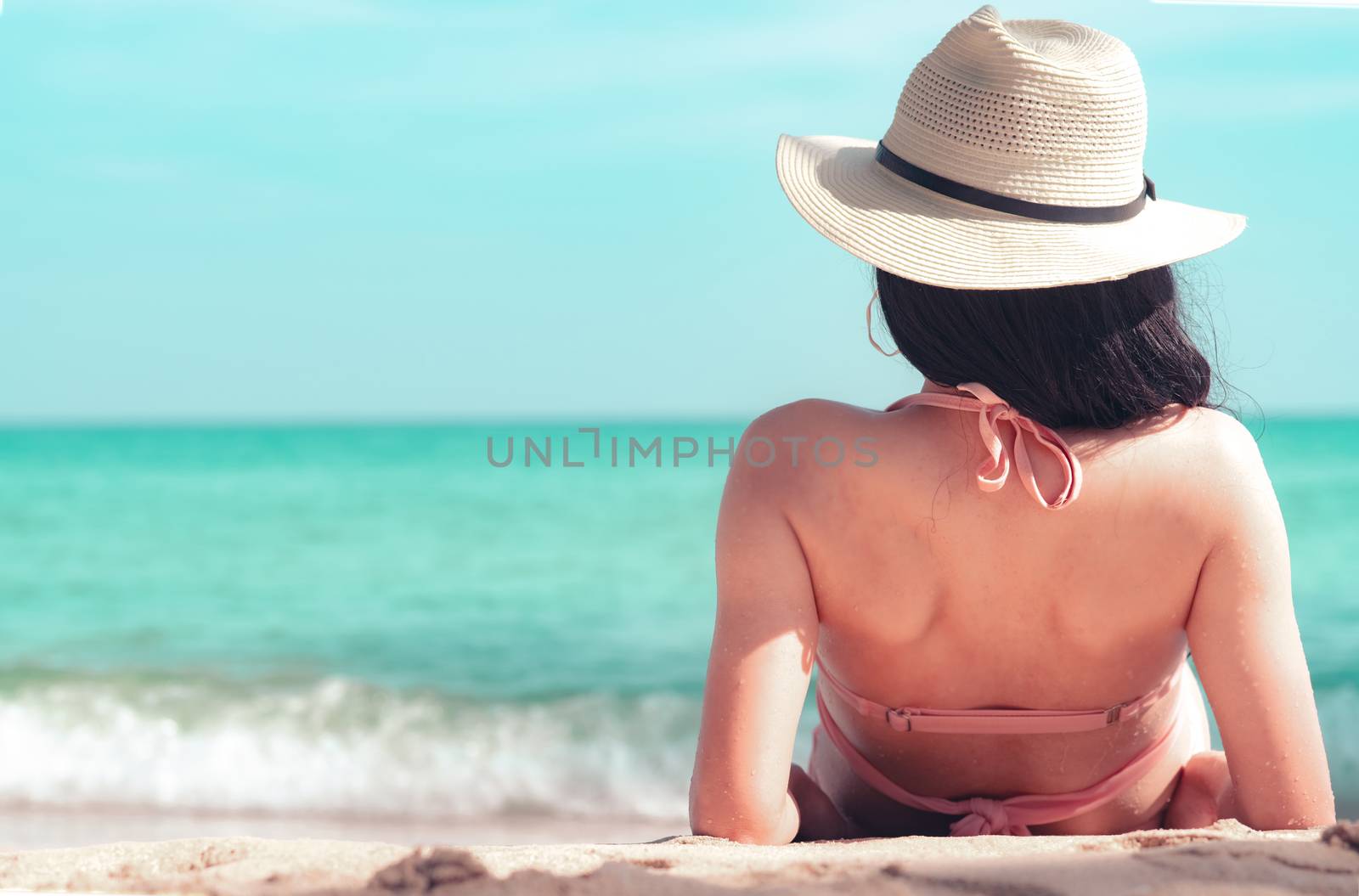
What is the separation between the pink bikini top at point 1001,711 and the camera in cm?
131

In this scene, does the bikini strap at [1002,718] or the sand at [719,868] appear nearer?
the sand at [719,868]

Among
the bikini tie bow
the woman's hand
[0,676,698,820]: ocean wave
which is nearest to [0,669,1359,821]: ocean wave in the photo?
[0,676,698,820]: ocean wave

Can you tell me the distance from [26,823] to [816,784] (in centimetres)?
320

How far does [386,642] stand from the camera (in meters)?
6.94

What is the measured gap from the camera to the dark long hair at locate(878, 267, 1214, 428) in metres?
1.34

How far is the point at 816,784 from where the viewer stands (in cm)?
168

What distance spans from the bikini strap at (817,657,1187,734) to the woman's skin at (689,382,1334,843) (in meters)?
0.05

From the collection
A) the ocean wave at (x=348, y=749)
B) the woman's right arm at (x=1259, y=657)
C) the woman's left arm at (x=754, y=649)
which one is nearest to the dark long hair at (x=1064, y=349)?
→ the woman's right arm at (x=1259, y=657)

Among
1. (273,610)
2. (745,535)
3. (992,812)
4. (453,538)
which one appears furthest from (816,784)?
(453,538)

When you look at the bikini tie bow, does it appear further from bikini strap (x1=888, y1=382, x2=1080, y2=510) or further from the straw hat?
the straw hat

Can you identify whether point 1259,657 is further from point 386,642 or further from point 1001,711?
point 386,642

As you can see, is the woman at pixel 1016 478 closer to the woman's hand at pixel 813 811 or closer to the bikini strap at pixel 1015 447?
the bikini strap at pixel 1015 447

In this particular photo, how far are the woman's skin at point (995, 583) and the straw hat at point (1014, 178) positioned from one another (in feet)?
0.65

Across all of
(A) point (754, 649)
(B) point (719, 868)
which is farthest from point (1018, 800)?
(B) point (719, 868)
